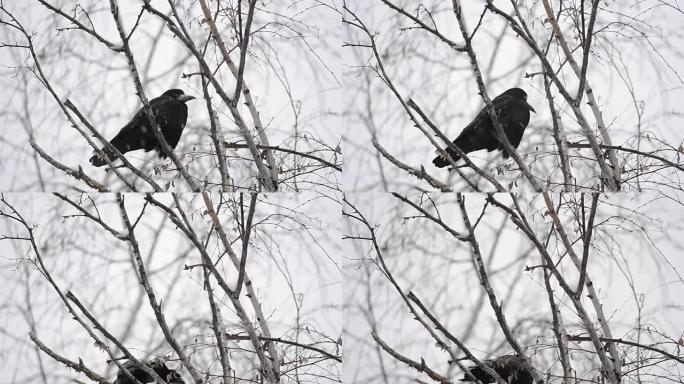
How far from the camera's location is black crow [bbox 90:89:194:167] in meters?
2.11

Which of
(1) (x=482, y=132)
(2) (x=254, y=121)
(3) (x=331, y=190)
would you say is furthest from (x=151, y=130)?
(1) (x=482, y=132)

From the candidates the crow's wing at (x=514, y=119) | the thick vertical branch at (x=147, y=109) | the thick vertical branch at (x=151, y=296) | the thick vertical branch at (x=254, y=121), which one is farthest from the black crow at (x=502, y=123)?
the thick vertical branch at (x=151, y=296)

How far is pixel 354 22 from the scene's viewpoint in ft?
7.43

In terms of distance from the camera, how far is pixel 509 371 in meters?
2.03

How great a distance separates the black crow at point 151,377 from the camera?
2018 mm

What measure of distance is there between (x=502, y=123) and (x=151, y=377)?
107 cm

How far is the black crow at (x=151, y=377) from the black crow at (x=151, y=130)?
1.67 feet

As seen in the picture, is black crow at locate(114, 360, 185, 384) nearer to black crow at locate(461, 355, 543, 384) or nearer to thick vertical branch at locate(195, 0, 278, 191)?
thick vertical branch at locate(195, 0, 278, 191)

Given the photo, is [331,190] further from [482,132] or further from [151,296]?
[151,296]

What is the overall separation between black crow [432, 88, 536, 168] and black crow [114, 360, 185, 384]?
911mm

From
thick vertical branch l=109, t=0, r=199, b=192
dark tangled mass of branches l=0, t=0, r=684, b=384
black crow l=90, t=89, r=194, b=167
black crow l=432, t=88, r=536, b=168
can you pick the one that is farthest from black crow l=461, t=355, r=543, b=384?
black crow l=90, t=89, r=194, b=167

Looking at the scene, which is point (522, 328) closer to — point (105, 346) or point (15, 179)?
point (105, 346)

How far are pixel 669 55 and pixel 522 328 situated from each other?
2.67 feet

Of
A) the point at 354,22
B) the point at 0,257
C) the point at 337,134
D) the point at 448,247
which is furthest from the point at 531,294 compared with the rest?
the point at 0,257
